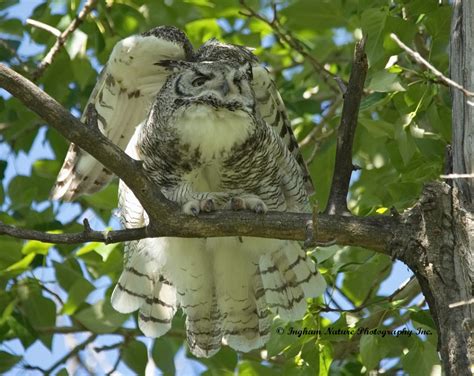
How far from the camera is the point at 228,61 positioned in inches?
133

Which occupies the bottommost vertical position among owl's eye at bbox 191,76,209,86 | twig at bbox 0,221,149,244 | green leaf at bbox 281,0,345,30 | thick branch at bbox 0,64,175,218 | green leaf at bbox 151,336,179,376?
twig at bbox 0,221,149,244

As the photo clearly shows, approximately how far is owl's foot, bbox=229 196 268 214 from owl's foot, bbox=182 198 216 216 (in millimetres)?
121

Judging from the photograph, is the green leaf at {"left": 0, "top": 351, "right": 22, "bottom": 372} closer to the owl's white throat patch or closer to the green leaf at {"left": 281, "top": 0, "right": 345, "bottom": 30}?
the owl's white throat patch

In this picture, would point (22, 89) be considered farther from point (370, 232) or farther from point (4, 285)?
point (4, 285)

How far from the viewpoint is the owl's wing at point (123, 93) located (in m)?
3.49

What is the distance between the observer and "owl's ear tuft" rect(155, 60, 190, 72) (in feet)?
11.3

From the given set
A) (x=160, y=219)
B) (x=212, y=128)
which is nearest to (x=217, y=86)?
(x=212, y=128)

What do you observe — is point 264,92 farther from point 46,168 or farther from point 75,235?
point 46,168

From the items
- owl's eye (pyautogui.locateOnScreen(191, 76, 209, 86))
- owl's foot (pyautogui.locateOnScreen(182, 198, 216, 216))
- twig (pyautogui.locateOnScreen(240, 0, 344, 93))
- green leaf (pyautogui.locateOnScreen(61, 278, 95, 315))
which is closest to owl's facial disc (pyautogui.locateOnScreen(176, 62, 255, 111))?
owl's eye (pyautogui.locateOnScreen(191, 76, 209, 86))

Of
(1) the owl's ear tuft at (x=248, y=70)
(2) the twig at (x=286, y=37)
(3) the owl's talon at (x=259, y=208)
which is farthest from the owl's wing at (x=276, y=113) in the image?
(3) the owl's talon at (x=259, y=208)

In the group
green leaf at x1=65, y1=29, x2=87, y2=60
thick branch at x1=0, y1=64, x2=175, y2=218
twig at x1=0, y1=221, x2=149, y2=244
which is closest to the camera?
thick branch at x1=0, y1=64, x2=175, y2=218

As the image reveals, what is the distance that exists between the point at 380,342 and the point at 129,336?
145 centimetres

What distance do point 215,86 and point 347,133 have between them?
2.31ft

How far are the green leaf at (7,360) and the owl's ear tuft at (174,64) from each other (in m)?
1.41
